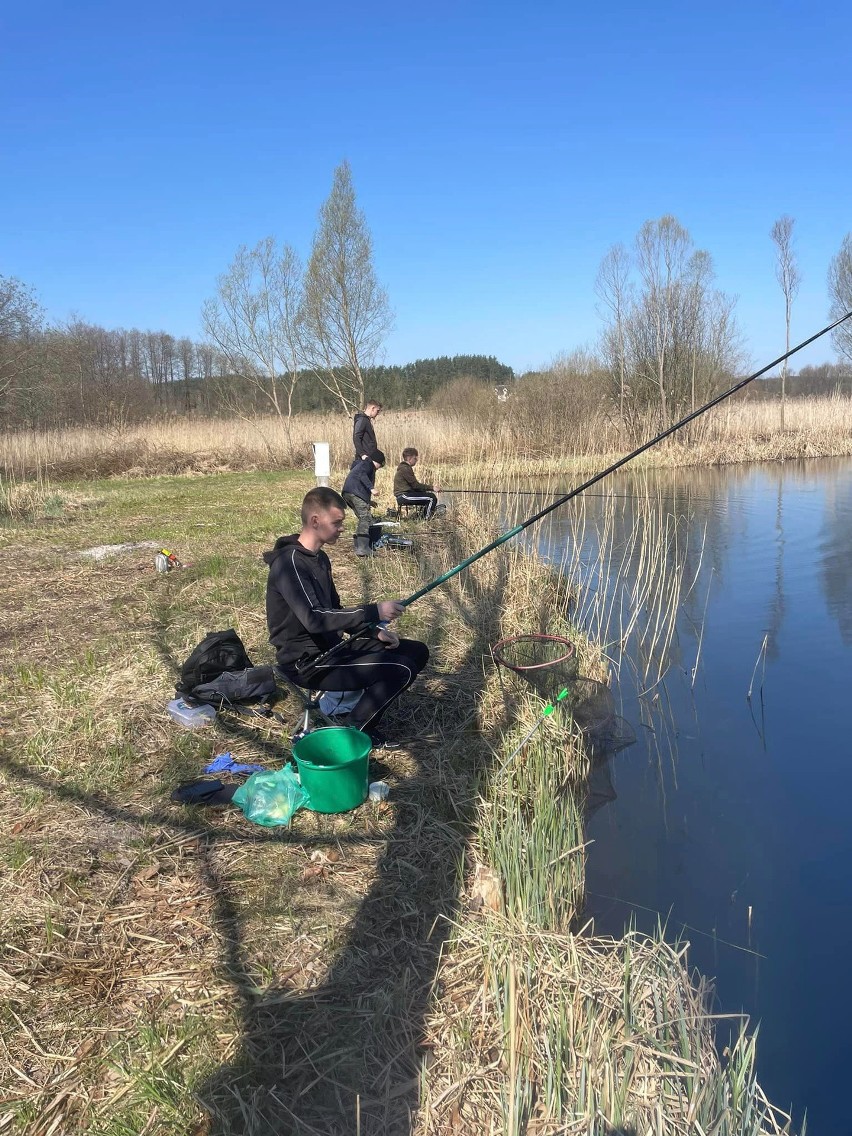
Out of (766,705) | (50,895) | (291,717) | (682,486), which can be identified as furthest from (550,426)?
(50,895)

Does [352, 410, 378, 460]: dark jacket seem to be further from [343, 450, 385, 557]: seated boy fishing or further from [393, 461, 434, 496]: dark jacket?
[393, 461, 434, 496]: dark jacket

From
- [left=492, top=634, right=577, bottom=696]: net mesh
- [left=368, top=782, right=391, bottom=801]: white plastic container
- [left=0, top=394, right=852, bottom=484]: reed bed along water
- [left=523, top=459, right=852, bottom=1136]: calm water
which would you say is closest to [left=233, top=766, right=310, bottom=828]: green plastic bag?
[left=368, top=782, right=391, bottom=801]: white plastic container

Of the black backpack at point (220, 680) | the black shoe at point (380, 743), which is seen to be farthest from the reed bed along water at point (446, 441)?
the black shoe at point (380, 743)

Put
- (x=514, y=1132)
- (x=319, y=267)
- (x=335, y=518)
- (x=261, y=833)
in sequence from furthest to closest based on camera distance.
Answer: (x=319, y=267) < (x=335, y=518) < (x=261, y=833) < (x=514, y=1132)

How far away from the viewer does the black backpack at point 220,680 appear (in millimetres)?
3994

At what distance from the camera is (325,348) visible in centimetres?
1972

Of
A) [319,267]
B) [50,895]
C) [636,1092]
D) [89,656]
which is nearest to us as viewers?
[636,1092]

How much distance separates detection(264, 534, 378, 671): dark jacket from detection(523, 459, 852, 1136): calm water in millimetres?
1526

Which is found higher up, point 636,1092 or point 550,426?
point 550,426

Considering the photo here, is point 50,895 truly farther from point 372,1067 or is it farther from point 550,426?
point 550,426

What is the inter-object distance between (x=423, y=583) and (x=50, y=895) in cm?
435

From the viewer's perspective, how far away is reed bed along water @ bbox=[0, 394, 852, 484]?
1641cm

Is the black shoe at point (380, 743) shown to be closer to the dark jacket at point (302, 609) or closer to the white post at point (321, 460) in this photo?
the dark jacket at point (302, 609)

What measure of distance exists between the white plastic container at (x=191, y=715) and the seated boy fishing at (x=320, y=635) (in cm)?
56
